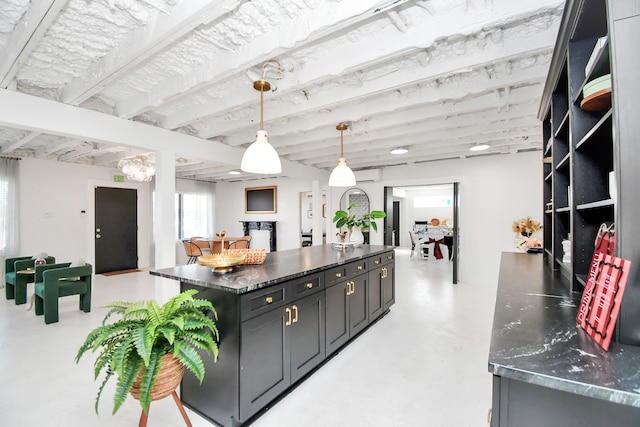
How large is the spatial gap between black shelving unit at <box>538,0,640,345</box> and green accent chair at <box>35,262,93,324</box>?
16.2 ft

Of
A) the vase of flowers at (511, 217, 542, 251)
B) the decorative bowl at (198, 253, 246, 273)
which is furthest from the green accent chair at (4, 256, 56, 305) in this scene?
the vase of flowers at (511, 217, 542, 251)

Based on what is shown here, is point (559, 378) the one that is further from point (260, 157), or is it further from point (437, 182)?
point (437, 182)

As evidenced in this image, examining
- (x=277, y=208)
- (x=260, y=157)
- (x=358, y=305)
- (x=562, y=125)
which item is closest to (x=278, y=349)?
(x=358, y=305)

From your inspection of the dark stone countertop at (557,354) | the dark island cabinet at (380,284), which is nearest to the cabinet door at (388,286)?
the dark island cabinet at (380,284)

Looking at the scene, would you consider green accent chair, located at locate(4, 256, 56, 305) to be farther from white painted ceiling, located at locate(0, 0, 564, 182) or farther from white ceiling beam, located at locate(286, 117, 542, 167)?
white ceiling beam, located at locate(286, 117, 542, 167)

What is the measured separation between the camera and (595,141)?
4.59 feet

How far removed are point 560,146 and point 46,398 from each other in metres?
4.06

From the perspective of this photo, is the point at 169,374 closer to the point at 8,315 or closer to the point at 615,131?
the point at 615,131

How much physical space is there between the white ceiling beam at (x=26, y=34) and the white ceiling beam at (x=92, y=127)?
1.09ft

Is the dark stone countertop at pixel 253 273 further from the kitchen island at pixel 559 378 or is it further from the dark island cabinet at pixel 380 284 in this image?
the kitchen island at pixel 559 378

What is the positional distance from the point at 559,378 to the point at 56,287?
482 centimetres

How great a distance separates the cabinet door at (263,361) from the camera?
68.6 inches

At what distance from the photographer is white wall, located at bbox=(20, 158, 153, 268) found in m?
5.45

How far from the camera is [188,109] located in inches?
130
